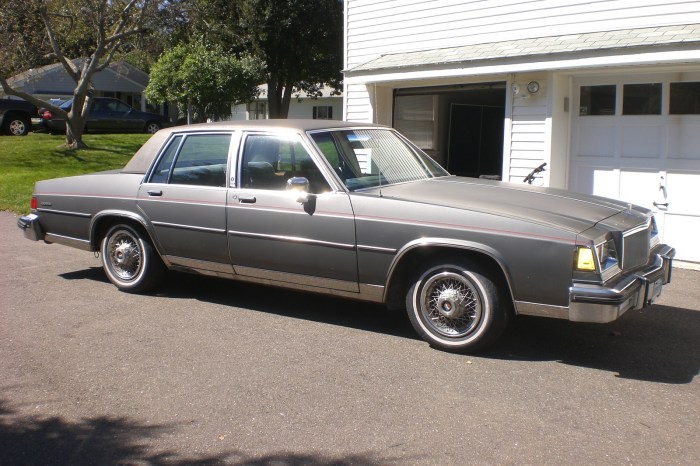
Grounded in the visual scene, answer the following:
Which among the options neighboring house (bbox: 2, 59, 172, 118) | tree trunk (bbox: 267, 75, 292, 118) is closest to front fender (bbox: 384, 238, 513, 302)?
tree trunk (bbox: 267, 75, 292, 118)

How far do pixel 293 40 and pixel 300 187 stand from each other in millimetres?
23653

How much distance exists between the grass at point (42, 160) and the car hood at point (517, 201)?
8.67m

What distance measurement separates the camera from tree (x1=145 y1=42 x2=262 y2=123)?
921 inches

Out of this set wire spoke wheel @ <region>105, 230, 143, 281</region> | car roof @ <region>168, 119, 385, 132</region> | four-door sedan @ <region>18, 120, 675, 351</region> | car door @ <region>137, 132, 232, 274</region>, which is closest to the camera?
four-door sedan @ <region>18, 120, 675, 351</region>

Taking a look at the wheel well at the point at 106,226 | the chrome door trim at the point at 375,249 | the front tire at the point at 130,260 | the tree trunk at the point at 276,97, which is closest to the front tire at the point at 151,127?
the tree trunk at the point at 276,97

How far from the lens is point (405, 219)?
5.38 meters

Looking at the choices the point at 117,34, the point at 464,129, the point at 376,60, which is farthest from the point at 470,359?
the point at 117,34

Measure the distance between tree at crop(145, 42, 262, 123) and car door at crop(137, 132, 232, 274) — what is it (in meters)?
16.9

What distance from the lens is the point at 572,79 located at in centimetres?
953

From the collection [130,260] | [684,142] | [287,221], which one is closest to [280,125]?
[287,221]

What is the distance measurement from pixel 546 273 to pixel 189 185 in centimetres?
329

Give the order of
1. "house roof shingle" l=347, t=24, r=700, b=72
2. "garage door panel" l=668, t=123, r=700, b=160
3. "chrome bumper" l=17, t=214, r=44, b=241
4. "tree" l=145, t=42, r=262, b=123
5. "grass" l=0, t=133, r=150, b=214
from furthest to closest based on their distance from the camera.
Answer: "tree" l=145, t=42, r=262, b=123
"grass" l=0, t=133, r=150, b=214
"garage door panel" l=668, t=123, r=700, b=160
"house roof shingle" l=347, t=24, r=700, b=72
"chrome bumper" l=17, t=214, r=44, b=241

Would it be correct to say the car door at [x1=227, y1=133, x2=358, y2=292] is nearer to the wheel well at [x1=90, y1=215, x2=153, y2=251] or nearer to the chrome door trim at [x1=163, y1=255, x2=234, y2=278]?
the chrome door trim at [x1=163, y1=255, x2=234, y2=278]

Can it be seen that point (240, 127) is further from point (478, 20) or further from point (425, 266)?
point (478, 20)
